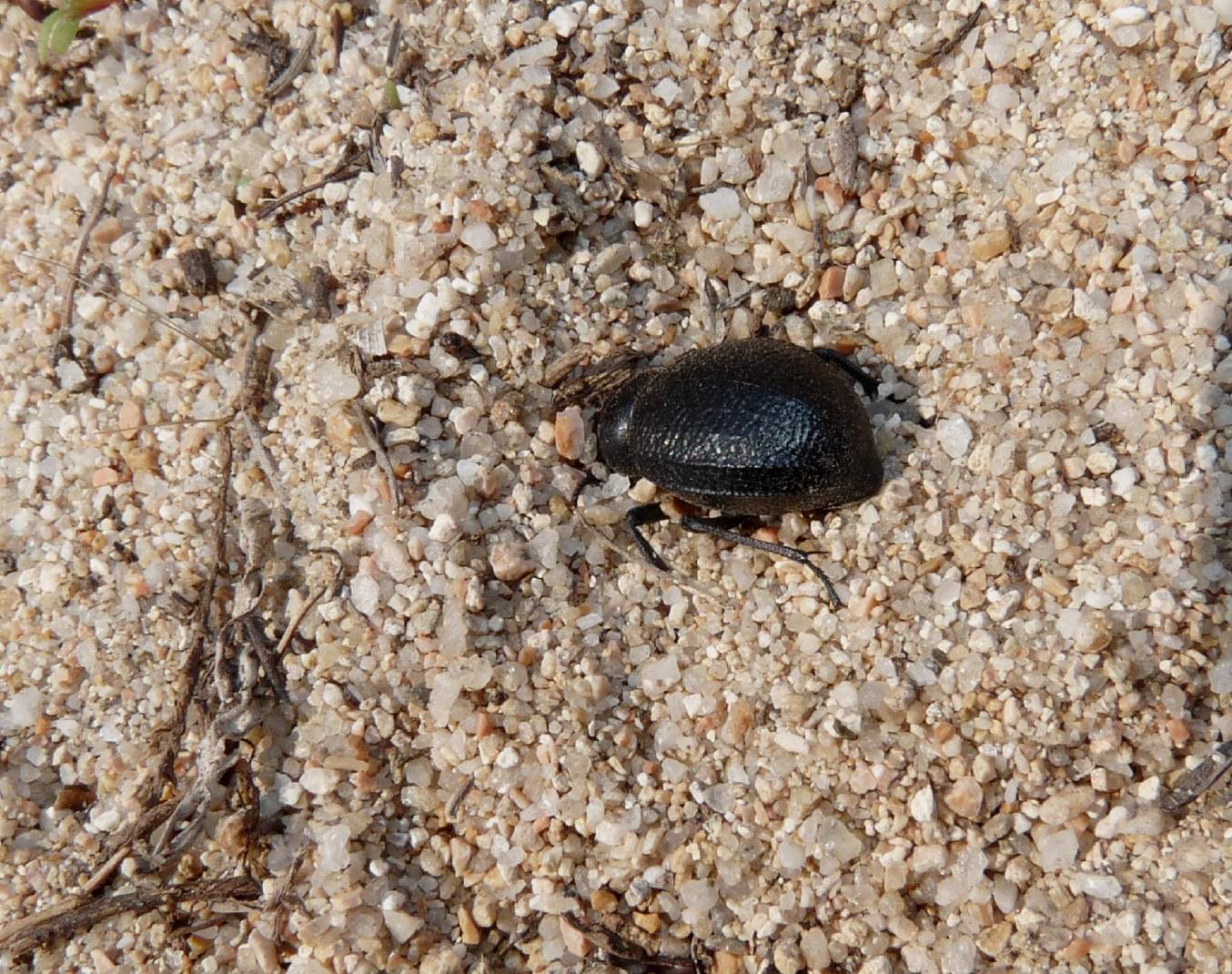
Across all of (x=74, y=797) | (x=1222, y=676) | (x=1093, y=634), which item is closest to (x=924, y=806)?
(x=1093, y=634)

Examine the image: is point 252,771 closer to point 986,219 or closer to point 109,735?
point 109,735

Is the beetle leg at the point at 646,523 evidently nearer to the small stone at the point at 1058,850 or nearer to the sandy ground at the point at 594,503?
the sandy ground at the point at 594,503

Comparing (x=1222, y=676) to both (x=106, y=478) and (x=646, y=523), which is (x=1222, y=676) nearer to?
(x=646, y=523)

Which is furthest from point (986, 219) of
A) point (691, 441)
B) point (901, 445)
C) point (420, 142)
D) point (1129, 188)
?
point (420, 142)

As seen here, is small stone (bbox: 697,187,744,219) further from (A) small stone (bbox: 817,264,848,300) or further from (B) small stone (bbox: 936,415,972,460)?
(B) small stone (bbox: 936,415,972,460)

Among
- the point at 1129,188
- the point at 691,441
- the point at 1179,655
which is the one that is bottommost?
the point at 1179,655

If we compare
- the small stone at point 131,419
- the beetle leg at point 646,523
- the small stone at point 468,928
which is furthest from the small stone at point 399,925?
the small stone at point 131,419
